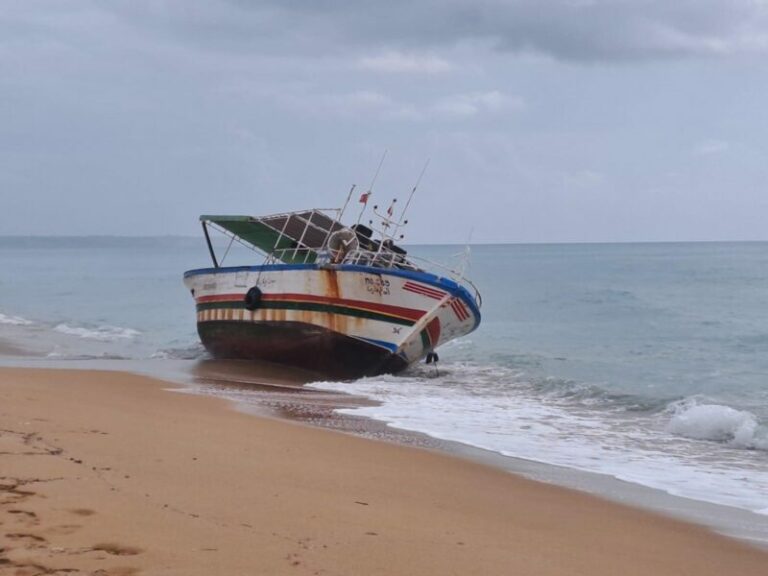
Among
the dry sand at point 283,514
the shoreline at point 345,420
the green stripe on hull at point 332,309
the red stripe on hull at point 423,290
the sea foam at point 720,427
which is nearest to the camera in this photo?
the dry sand at point 283,514

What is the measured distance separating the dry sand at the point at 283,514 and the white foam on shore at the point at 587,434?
150 cm

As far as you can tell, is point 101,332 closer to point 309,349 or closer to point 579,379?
point 309,349

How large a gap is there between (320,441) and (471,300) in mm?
8231

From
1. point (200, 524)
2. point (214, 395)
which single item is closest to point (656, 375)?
point (214, 395)

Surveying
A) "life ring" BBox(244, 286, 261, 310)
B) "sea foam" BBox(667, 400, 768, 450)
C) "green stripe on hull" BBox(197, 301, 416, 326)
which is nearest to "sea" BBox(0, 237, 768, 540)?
"sea foam" BBox(667, 400, 768, 450)

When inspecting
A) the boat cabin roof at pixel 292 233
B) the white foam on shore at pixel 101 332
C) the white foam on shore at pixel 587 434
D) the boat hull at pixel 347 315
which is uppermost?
the boat cabin roof at pixel 292 233

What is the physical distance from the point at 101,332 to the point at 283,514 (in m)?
23.8

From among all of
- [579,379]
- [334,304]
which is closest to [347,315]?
[334,304]

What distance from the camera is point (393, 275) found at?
51.1 feet

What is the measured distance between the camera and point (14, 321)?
29.3 m

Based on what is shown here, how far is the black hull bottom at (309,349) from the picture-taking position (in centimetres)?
1625

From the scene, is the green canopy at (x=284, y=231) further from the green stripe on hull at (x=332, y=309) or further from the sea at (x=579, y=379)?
the sea at (x=579, y=379)

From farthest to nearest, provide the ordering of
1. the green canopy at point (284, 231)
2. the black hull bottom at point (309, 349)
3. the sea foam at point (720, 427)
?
the green canopy at point (284, 231), the black hull bottom at point (309, 349), the sea foam at point (720, 427)

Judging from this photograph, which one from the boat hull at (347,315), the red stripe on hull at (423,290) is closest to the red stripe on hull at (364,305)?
the boat hull at (347,315)
